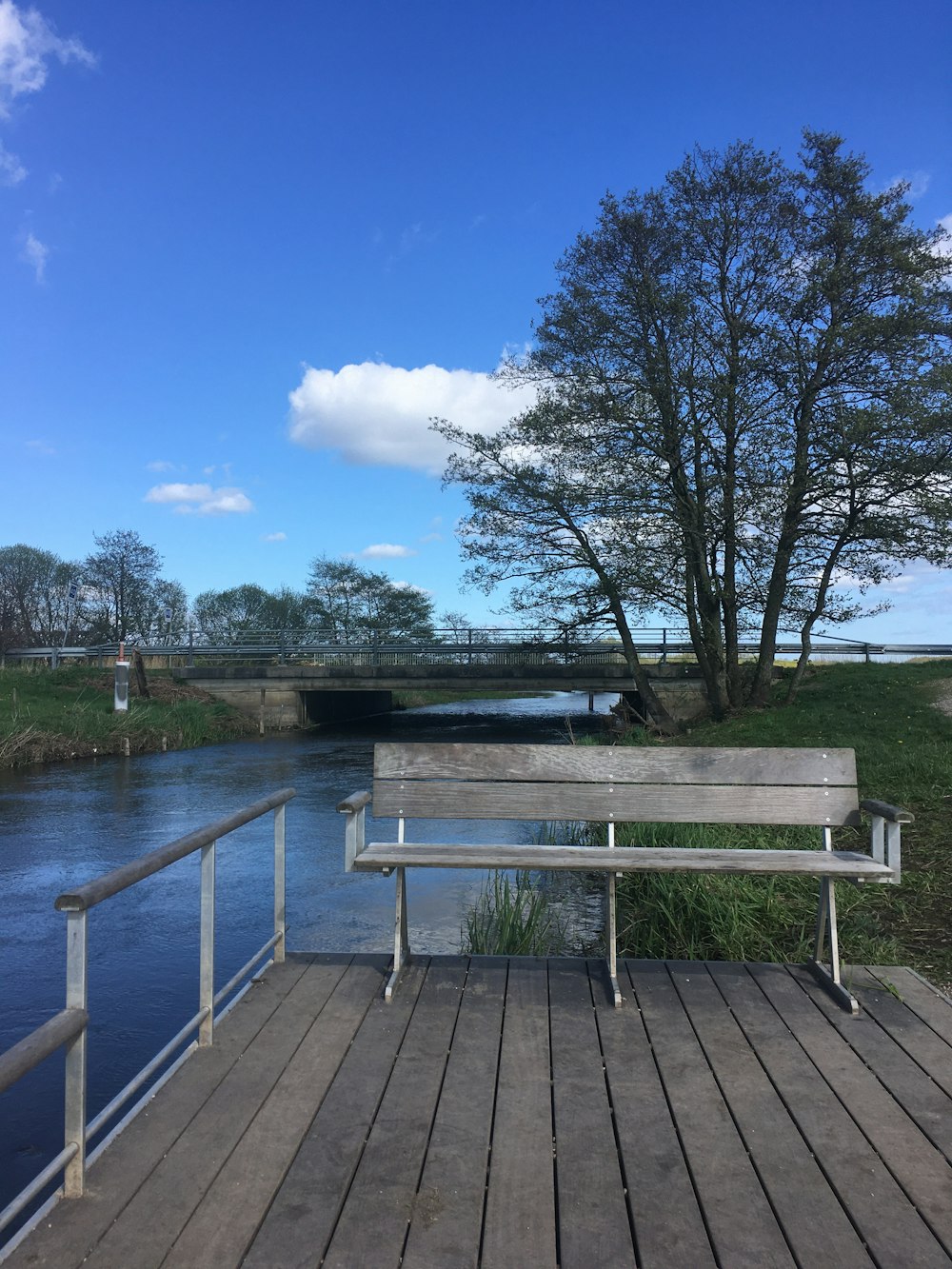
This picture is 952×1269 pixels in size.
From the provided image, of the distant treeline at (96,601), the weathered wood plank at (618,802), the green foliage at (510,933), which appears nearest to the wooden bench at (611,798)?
the weathered wood plank at (618,802)

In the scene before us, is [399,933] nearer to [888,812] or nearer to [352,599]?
[888,812]

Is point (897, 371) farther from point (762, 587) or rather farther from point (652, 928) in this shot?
point (652, 928)

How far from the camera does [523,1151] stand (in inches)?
104

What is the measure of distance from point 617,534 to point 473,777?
13.0 meters

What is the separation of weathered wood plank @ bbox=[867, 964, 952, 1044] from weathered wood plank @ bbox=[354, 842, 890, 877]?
538 mm

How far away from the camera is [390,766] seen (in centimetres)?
470

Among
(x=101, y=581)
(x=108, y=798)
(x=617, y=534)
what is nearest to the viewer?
(x=108, y=798)

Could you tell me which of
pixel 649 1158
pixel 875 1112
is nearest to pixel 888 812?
pixel 875 1112

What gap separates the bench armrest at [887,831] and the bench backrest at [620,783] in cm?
22

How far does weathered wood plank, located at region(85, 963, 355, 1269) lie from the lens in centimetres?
219

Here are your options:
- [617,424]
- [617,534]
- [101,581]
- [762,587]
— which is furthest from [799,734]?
[101,581]

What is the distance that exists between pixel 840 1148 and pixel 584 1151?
72 centimetres

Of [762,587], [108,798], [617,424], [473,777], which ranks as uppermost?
[617,424]

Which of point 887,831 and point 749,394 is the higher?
point 749,394
